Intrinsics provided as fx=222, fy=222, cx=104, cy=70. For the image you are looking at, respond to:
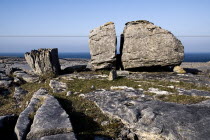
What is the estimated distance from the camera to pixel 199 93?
527 inches

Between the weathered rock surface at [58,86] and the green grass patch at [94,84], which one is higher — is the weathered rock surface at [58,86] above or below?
below

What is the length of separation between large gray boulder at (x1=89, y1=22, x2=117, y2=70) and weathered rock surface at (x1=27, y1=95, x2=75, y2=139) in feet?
40.6

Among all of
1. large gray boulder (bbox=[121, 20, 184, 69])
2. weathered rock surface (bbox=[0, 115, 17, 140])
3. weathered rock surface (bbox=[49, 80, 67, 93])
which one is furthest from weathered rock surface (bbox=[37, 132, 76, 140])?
large gray boulder (bbox=[121, 20, 184, 69])

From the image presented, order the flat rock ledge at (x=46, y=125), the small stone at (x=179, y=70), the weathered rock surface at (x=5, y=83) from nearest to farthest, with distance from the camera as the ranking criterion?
the flat rock ledge at (x=46, y=125), the weathered rock surface at (x=5, y=83), the small stone at (x=179, y=70)

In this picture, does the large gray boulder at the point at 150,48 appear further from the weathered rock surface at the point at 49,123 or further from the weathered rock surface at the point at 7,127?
the weathered rock surface at the point at 7,127

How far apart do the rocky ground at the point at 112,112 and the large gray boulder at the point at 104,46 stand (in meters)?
5.83

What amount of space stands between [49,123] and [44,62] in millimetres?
13768

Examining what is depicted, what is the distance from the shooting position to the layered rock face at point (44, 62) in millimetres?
21141

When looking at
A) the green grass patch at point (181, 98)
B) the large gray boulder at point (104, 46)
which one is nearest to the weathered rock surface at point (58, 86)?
the large gray boulder at point (104, 46)

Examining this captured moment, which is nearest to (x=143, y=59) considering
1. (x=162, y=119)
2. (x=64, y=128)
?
(x=162, y=119)

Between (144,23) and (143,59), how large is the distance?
3845 millimetres

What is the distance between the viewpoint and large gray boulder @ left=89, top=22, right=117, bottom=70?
2194cm

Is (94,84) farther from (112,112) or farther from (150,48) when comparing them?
(150,48)

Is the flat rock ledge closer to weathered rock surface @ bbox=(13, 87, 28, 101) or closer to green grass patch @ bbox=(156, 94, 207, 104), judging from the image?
weathered rock surface @ bbox=(13, 87, 28, 101)
